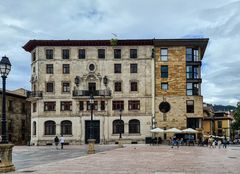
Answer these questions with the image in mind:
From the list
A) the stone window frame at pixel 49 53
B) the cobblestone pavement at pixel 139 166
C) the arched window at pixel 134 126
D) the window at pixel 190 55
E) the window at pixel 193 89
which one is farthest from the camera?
the window at pixel 190 55

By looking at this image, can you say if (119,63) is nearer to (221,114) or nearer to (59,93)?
(59,93)

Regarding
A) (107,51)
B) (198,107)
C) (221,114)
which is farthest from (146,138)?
(221,114)

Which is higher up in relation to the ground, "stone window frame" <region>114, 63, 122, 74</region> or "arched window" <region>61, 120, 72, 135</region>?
"stone window frame" <region>114, 63, 122, 74</region>

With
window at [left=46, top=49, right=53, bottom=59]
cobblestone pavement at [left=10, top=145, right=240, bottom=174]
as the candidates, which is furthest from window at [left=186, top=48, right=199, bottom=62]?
cobblestone pavement at [left=10, top=145, right=240, bottom=174]

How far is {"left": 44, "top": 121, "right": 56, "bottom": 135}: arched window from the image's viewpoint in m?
68.0

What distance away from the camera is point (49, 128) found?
68.1m

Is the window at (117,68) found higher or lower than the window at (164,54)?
lower

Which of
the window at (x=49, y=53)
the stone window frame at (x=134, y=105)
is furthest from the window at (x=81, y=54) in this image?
the stone window frame at (x=134, y=105)

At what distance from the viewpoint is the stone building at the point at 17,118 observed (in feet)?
244

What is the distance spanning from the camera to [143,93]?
6819 cm

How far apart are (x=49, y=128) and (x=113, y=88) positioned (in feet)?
39.6

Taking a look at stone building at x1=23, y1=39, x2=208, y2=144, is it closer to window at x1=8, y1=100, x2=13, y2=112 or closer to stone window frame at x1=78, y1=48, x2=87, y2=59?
stone window frame at x1=78, y1=48, x2=87, y2=59

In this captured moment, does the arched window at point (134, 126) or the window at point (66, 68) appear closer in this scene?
the arched window at point (134, 126)

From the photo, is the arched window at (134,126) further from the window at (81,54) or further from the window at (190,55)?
the window at (190,55)
